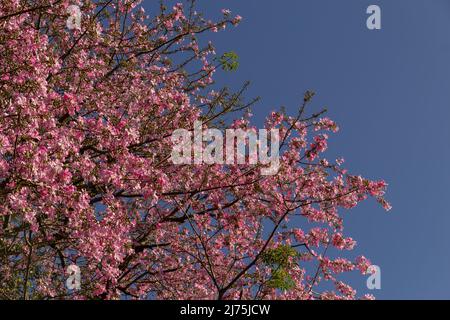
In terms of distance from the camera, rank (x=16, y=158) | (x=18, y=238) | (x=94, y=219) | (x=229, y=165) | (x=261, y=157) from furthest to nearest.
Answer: (x=229, y=165) < (x=261, y=157) < (x=18, y=238) < (x=94, y=219) < (x=16, y=158)

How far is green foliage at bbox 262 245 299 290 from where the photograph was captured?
346 inches

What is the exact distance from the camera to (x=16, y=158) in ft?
26.4

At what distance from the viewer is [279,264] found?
9148mm

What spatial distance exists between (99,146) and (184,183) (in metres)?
2.24

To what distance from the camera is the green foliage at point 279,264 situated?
879 centimetres

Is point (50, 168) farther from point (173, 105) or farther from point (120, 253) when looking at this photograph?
point (173, 105)

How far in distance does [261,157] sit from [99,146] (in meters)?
3.32
